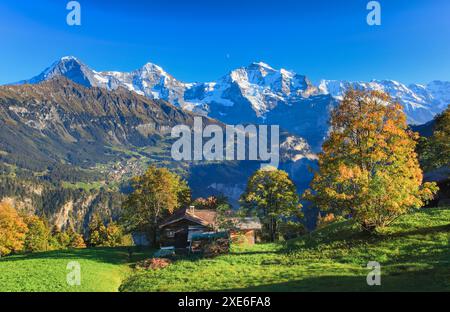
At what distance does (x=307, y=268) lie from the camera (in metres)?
33.8

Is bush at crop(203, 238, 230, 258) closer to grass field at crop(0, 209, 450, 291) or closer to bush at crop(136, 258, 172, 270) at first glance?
grass field at crop(0, 209, 450, 291)

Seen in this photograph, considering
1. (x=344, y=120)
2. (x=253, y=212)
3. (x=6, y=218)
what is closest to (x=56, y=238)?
(x=6, y=218)

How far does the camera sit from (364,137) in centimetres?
3925

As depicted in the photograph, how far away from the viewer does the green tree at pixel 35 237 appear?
112m

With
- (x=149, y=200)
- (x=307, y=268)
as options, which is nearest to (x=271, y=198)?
(x=149, y=200)

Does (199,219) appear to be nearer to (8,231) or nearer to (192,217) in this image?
(192,217)

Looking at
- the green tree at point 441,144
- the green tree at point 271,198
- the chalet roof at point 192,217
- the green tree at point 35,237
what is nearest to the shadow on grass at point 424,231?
the green tree at point 441,144

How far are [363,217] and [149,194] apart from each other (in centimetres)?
4494

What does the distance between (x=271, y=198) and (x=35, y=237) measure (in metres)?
78.3

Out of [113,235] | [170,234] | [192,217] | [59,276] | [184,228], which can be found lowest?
[113,235]

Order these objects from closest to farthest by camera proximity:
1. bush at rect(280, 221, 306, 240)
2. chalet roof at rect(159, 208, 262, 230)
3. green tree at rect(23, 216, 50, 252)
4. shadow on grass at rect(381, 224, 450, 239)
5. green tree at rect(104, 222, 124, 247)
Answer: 1. shadow on grass at rect(381, 224, 450, 239)
2. chalet roof at rect(159, 208, 262, 230)
3. bush at rect(280, 221, 306, 240)
4. green tree at rect(23, 216, 50, 252)
5. green tree at rect(104, 222, 124, 247)

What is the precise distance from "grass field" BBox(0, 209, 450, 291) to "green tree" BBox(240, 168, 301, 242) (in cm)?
2701

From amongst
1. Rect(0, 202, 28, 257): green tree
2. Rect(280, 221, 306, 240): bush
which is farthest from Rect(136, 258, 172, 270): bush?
Rect(0, 202, 28, 257): green tree

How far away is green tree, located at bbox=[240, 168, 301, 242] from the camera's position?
76.1 meters
